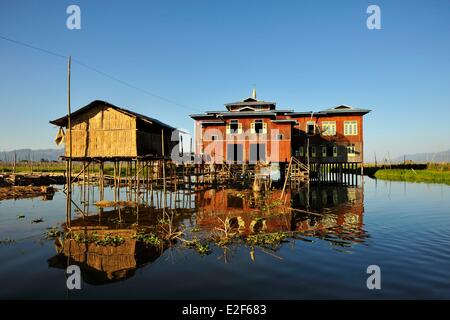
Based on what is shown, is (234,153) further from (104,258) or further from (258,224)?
(104,258)

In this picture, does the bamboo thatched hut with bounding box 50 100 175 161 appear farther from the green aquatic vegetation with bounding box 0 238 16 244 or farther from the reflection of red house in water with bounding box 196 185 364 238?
the green aquatic vegetation with bounding box 0 238 16 244

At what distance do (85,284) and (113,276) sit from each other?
0.78m

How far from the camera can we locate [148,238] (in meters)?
12.1

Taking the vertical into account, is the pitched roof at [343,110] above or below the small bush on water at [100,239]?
above

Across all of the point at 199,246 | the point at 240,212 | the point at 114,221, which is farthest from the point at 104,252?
the point at 240,212

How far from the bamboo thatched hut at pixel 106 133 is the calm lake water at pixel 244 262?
5.17m

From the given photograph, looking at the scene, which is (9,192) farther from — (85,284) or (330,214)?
(330,214)

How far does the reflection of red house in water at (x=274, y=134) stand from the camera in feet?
109

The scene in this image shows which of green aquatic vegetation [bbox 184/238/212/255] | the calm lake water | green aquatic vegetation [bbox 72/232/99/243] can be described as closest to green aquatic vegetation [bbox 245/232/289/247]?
the calm lake water

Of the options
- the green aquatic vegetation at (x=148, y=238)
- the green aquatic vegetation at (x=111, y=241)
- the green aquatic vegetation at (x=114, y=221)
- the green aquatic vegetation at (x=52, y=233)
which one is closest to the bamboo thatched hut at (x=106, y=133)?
the green aquatic vegetation at (x=114, y=221)

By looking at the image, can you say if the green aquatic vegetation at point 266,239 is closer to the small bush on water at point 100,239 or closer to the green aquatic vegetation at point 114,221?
the small bush on water at point 100,239

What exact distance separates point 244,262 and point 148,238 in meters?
4.54
